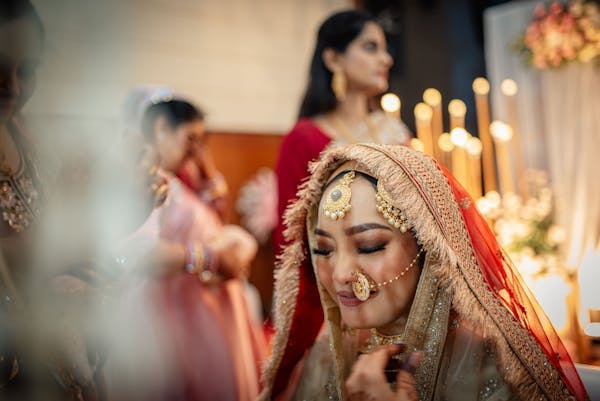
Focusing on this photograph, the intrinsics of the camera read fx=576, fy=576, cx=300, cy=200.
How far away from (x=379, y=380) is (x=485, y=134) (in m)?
2.84

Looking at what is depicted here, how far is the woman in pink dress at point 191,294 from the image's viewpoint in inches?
77.1

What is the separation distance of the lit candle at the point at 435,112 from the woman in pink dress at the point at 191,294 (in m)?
1.81

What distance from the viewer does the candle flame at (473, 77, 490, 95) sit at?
3.45m

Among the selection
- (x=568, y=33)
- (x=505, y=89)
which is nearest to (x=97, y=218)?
(x=568, y=33)

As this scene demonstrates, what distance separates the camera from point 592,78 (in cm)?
327

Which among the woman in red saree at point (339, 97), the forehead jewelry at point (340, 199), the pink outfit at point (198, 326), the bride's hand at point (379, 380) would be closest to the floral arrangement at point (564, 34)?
the woman in red saree at point (339, 97)

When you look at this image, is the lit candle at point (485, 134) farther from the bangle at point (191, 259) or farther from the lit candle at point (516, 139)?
the bangle at point (191, 259)

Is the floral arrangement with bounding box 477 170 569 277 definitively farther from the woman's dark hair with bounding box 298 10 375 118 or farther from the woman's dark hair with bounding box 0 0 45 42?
the woman's dark hair with bounding box 0 0 45 42

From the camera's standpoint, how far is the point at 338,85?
2.01 m

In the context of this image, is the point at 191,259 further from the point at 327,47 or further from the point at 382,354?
the point at 382,354

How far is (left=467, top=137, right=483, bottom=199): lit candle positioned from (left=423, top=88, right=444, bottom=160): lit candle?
22 centimetres

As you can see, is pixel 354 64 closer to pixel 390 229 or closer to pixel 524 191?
pixel 390 229

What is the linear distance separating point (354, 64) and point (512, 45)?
5.86ft

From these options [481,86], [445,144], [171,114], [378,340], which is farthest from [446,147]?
[378,340]
